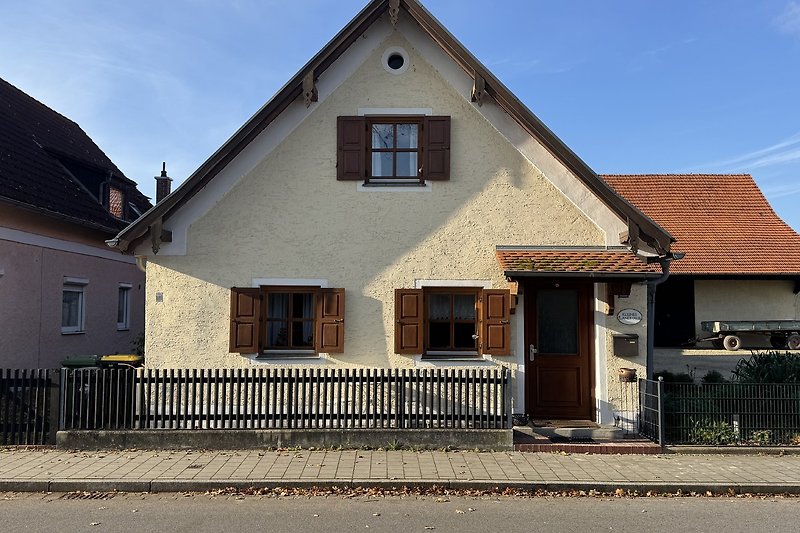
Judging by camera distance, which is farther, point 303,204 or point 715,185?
point 715,185

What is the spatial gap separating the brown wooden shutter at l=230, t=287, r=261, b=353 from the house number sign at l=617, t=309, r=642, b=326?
240 inches

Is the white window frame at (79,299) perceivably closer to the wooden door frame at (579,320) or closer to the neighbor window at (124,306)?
the neighbor window at (124,306)

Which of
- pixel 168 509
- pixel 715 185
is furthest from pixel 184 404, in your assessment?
pixel 715 185

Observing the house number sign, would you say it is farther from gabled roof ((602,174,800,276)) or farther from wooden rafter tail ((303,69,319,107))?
gabled roof ((602,174,800,276))

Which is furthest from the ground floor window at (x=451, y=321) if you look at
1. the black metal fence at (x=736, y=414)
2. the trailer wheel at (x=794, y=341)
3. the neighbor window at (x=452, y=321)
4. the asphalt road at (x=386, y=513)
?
the trailer wheel at (x=794, y=341)

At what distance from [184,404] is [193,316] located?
1.53m

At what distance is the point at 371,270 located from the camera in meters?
9.52

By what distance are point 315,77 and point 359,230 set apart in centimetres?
268

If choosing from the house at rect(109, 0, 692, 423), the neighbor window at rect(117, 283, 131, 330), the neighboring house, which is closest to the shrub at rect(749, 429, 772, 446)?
the house at rect(109, 0, 692, 423)

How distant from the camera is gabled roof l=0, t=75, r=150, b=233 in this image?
1222cm

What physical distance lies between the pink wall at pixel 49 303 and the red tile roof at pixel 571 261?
998 centimetres

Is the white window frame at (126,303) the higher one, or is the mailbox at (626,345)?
the white window frame at (126,303)

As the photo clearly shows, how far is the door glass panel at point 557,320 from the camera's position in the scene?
31.6 ft

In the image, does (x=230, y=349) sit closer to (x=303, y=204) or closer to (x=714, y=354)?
(x=303, y=204)
